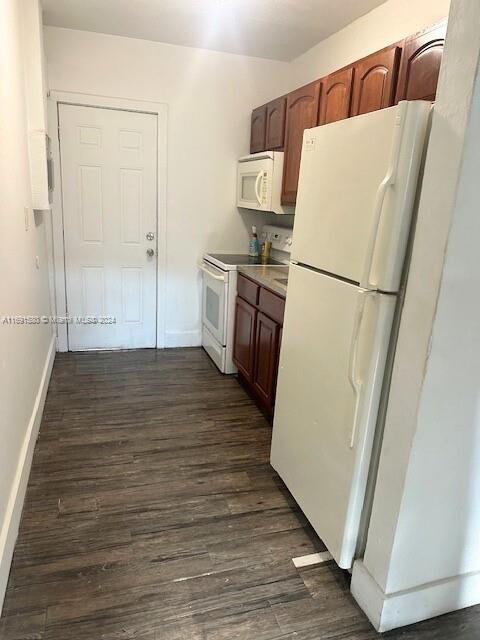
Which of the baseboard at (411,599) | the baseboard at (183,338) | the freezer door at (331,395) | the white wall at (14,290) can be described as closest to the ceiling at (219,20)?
the white wall at (14,290)

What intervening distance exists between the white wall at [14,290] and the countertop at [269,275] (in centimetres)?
142

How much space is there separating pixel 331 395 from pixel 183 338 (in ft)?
8.78

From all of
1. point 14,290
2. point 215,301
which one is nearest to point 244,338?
point 215,301

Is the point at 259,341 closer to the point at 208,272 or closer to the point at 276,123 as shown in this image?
the point at 208,272

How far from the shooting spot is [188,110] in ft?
12.4

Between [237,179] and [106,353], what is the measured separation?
198 centimetres

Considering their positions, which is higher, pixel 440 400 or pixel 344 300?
pixel 344 300

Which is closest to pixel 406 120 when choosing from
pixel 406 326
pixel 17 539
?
pixel 406 326

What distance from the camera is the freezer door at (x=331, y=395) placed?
4.99 feet

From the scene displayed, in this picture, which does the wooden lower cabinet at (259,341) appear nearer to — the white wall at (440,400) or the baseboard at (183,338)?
the baseboard at (183,338)

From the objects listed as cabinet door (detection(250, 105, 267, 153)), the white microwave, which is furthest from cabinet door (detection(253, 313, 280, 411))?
cabinet door (detection(250, 105, 267, 153))

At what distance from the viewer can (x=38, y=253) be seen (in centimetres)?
303

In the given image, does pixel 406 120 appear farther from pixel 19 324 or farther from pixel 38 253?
pixel 38 253

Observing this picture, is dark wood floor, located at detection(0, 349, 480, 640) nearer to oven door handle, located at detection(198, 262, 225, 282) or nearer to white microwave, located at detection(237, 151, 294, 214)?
oven door handle, located at detection(198, 262, 225, 282)
